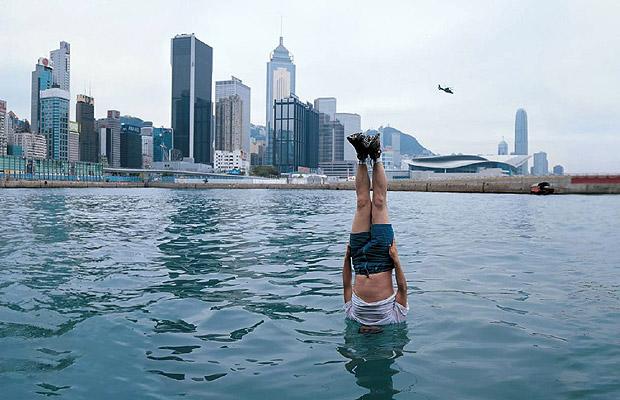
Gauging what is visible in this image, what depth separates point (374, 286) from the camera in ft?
19.0

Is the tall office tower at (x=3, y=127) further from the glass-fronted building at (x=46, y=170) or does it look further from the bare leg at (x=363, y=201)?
the bare leg at (x=363, y=201)

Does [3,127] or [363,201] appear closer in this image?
[363,201]

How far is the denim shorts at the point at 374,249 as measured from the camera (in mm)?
5668

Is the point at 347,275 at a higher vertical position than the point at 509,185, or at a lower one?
lower

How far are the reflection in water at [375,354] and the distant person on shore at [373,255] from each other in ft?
0.45

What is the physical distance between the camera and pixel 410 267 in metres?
10.4

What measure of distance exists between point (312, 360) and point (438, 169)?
18334cm

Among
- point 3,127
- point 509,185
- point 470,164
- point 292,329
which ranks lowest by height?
point 292,329

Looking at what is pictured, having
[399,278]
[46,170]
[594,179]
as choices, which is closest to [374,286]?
[399,278]

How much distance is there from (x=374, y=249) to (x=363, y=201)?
0.58 meters

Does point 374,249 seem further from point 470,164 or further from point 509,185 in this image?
point 470,164

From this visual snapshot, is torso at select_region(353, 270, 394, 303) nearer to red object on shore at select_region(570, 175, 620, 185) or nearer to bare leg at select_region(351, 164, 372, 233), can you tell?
bare leg at select_region(351, 164, 372, 233)

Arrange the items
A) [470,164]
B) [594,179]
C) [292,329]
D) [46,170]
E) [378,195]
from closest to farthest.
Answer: [378,195]
[292,329]
[594,179]
[46,170]
[470,164]

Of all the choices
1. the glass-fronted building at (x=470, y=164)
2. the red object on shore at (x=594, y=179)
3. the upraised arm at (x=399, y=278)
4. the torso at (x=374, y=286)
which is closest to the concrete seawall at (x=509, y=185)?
the red object on shore at (x=594, y=179)
